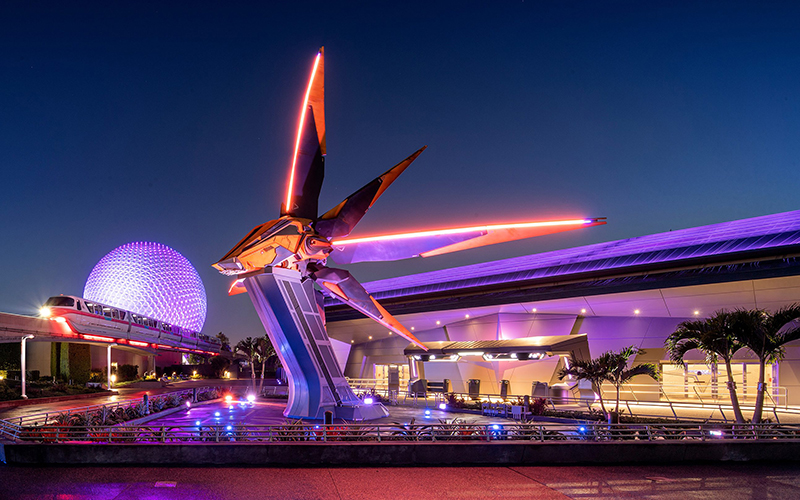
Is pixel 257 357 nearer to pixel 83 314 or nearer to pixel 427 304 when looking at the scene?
pixel 83 314

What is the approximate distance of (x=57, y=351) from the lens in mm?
43656

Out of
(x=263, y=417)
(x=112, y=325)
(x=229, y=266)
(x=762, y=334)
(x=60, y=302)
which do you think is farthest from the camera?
(x=112, y=325)

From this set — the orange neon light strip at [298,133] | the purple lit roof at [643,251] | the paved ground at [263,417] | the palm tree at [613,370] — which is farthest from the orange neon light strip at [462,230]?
the purple lit roof at [643,251]


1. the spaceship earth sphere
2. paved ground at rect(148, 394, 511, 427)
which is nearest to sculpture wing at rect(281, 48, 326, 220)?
paved ground at rect(148, 394, 511, 427)

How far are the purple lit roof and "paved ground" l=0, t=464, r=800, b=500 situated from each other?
14.3 m

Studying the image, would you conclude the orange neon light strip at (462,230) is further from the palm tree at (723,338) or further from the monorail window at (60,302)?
the monorail window at (60,302)

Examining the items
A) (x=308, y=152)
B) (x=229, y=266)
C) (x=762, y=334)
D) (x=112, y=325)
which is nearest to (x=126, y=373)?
(x=112, y=325)

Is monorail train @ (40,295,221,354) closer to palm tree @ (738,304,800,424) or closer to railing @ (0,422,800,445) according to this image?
railing @ (0,422,800,445)

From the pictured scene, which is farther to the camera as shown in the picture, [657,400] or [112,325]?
[112,325]

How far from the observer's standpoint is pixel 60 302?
39.6 m

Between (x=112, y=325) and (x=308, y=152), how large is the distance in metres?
35.4

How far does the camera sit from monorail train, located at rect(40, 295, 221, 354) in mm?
39406

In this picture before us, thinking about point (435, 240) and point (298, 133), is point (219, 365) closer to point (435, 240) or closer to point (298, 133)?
point (298, 133)

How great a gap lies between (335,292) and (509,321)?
1565 centimetres
